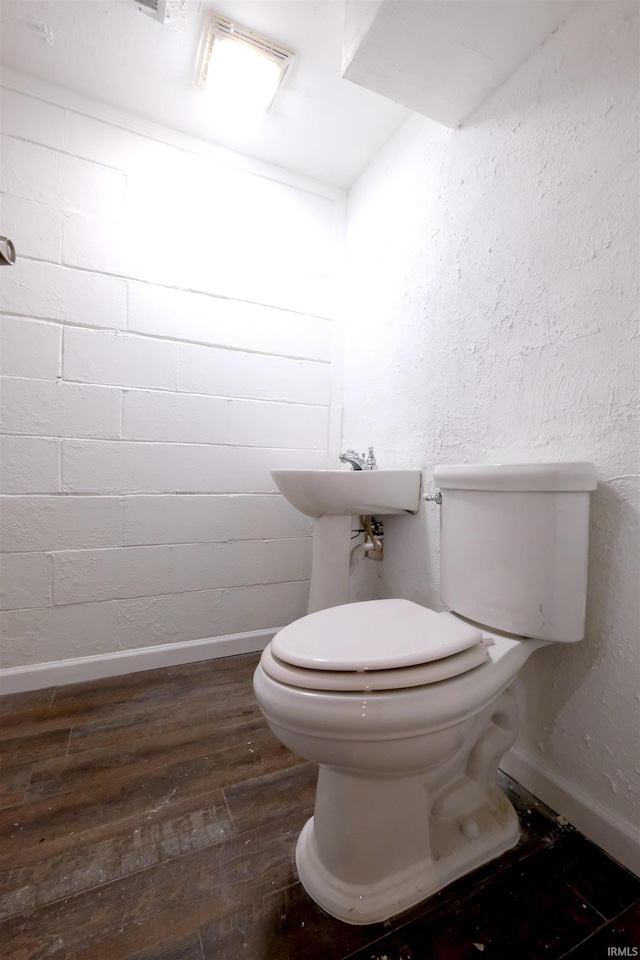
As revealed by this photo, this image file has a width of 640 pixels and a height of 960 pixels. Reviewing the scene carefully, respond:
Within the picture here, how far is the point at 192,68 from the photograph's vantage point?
142 cm

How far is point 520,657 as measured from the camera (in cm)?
89

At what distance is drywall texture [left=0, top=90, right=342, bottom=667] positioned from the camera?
4.81 ft

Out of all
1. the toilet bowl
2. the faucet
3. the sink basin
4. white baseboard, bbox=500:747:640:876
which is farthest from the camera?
the faucet

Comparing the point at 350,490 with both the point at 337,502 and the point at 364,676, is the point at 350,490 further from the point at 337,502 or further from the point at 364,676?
the point at 364,676

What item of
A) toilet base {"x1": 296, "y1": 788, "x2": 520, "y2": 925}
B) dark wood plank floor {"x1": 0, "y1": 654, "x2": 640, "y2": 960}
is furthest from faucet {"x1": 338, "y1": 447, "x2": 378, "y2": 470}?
toilet base {"x1": 296, "y1": 788, "x2": 520, "y2": 925}

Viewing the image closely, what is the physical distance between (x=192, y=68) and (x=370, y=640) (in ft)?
6.13

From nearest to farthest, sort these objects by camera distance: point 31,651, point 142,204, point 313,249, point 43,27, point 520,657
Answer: point 520,657
point 43,27
point 31,651
point 142,204
point 313,249

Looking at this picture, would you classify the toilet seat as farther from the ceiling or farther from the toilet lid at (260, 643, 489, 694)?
the ceiling

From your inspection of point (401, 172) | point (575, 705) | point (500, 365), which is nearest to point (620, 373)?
point (500, 365)

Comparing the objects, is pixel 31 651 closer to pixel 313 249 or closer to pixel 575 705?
pixel 575 705

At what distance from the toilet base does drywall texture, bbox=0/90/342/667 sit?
1044 mm

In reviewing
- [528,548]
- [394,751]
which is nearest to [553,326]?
[528,548]

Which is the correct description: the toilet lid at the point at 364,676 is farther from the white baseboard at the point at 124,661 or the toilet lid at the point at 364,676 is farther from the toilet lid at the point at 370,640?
the white baseboard at the point at 124,661

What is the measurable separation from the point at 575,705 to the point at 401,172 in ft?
6.06
